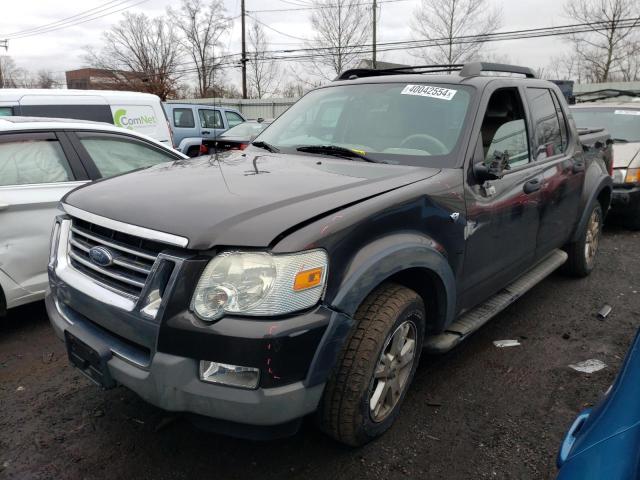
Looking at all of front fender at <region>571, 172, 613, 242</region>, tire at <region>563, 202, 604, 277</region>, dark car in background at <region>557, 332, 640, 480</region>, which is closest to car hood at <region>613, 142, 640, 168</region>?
tire at <region>563, 202, 604, 277</region>

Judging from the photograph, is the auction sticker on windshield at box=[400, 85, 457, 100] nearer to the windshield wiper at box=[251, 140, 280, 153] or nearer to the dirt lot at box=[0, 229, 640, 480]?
the windshield wiper at box=[251, 140, 280, 153]

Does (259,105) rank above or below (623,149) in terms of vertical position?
above

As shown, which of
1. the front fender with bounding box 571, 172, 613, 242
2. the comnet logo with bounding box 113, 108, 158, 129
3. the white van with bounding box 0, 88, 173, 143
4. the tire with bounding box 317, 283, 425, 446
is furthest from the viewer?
the comnet logo with bounding box 113, 108, 158, 129

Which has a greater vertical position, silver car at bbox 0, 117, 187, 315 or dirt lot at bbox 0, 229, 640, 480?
silver car at bbox 0, 117, 187, 315

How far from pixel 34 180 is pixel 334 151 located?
2439mm

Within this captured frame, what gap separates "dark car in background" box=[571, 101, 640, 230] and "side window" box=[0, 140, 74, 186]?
673 centimetres

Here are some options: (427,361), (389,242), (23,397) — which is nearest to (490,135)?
(389,242)

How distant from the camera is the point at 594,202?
15.2ft

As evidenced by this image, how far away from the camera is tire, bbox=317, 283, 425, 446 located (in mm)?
2098

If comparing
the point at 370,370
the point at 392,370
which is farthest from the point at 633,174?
the point at 370,370

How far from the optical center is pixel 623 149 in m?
6.95

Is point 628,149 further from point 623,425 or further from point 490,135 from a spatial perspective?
point 623,425

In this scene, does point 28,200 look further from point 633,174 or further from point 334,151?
point 633,174

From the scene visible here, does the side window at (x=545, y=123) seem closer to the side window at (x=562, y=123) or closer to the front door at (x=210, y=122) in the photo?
the side window at (x=562, y=123)
